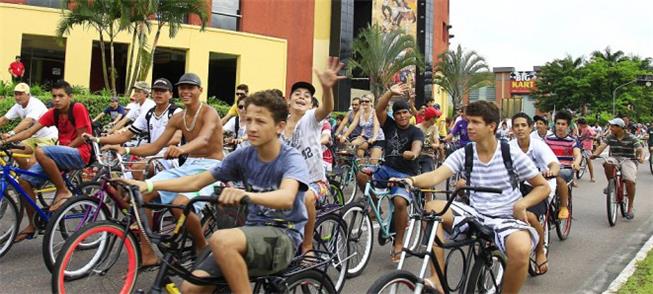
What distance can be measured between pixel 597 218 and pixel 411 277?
301 inches

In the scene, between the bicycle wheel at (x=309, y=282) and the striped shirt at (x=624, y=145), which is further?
the striped shirt at (x=624, y=145)

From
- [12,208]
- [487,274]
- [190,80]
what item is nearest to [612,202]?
[487,274]

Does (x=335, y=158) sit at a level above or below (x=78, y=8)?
below

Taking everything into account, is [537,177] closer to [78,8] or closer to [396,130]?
[396,130]

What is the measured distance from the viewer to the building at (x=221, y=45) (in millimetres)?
21844

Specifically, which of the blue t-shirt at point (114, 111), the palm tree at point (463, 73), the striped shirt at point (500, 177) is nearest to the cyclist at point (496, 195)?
the striped shirt at point (500, 177)

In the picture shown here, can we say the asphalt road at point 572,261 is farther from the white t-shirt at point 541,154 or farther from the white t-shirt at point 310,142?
the white t-shirt at point 310,142

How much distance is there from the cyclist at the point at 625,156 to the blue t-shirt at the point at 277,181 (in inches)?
298

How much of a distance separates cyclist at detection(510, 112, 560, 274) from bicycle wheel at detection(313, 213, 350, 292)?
1801 mm

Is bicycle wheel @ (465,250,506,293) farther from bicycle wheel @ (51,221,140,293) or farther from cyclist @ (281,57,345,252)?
bicycle wheel @ (51,221,140,293)

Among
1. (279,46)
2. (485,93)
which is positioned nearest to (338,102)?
(279,46)

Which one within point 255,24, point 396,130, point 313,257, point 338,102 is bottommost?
point 313,257

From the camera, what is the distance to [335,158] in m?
10.8

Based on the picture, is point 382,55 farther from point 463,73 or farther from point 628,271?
point 628,271
